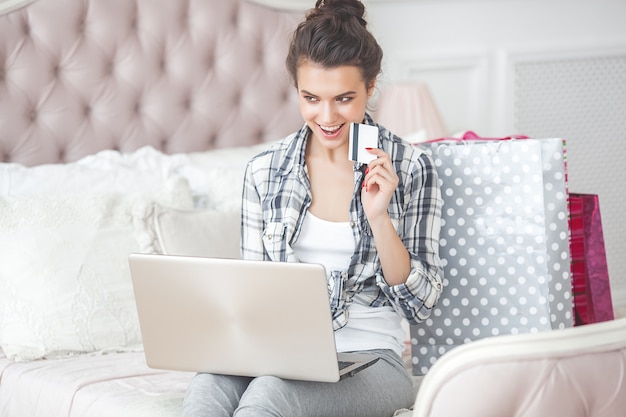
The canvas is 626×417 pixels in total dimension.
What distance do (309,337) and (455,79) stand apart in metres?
2.13

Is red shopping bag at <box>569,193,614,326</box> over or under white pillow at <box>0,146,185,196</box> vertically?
under

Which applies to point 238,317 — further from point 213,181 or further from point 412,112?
point 412,112

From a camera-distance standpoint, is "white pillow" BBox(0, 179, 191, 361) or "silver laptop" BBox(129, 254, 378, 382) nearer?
"silver laptop" BBox(129, 254, 378, 382)

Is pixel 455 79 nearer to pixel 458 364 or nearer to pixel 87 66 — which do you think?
pixel 87 66

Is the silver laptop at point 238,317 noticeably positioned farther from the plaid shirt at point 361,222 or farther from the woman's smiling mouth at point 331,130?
the woman's smiling mouth at point 331,130

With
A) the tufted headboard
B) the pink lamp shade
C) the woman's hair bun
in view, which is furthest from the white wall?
the woman's hair bun

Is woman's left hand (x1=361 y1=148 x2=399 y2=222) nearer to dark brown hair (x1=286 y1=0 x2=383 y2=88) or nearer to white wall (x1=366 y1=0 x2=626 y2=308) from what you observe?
dark brown hair (x1=286 y1=0 x2=383 y2=88)

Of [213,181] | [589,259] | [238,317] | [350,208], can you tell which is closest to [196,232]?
[213,181]

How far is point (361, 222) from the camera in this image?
1712 millimetres

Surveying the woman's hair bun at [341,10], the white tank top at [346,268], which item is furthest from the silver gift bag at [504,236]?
the woman's hair bun at [341,10]

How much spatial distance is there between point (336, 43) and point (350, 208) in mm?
329

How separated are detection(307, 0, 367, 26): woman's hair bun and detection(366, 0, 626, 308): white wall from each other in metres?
1.44

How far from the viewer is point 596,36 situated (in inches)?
132

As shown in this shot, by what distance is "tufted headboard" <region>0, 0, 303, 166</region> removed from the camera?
97.0 inches
